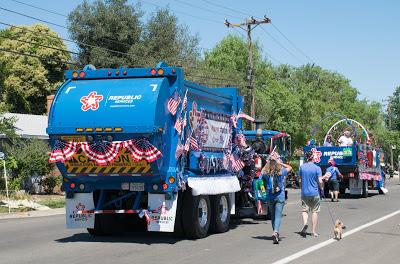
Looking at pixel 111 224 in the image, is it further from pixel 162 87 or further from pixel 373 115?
pixel 373 115

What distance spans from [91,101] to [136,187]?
74.4 inches

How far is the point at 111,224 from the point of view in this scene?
1256 centimetres

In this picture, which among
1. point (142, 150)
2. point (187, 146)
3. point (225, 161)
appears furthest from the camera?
point (225, 161)

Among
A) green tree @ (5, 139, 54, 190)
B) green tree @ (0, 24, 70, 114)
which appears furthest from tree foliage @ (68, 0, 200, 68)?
green tree @ (5, 139, 54, 190)

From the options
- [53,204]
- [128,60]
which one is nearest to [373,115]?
[128,60]

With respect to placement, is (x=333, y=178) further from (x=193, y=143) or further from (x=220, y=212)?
(x=193, y=143)

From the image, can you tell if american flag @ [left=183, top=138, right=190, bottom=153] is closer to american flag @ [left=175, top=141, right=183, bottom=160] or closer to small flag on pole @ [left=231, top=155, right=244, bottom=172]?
american flag @ [left=175, top=141, right=183, bottom=160]

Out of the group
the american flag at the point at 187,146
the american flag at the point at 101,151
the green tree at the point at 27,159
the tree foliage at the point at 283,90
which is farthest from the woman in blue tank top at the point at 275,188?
the tree foliage at the point at 283,90

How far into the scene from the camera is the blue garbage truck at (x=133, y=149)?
35.7ft

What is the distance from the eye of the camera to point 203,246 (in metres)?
11.0

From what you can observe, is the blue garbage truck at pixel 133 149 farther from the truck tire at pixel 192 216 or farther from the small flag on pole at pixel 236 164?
the small flag on pole at pixel 236 164

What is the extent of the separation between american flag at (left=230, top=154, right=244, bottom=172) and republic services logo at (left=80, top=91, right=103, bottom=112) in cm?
410

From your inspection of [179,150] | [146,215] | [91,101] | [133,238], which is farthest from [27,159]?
[179,150]

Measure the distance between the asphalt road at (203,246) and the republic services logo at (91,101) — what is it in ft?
8.67
